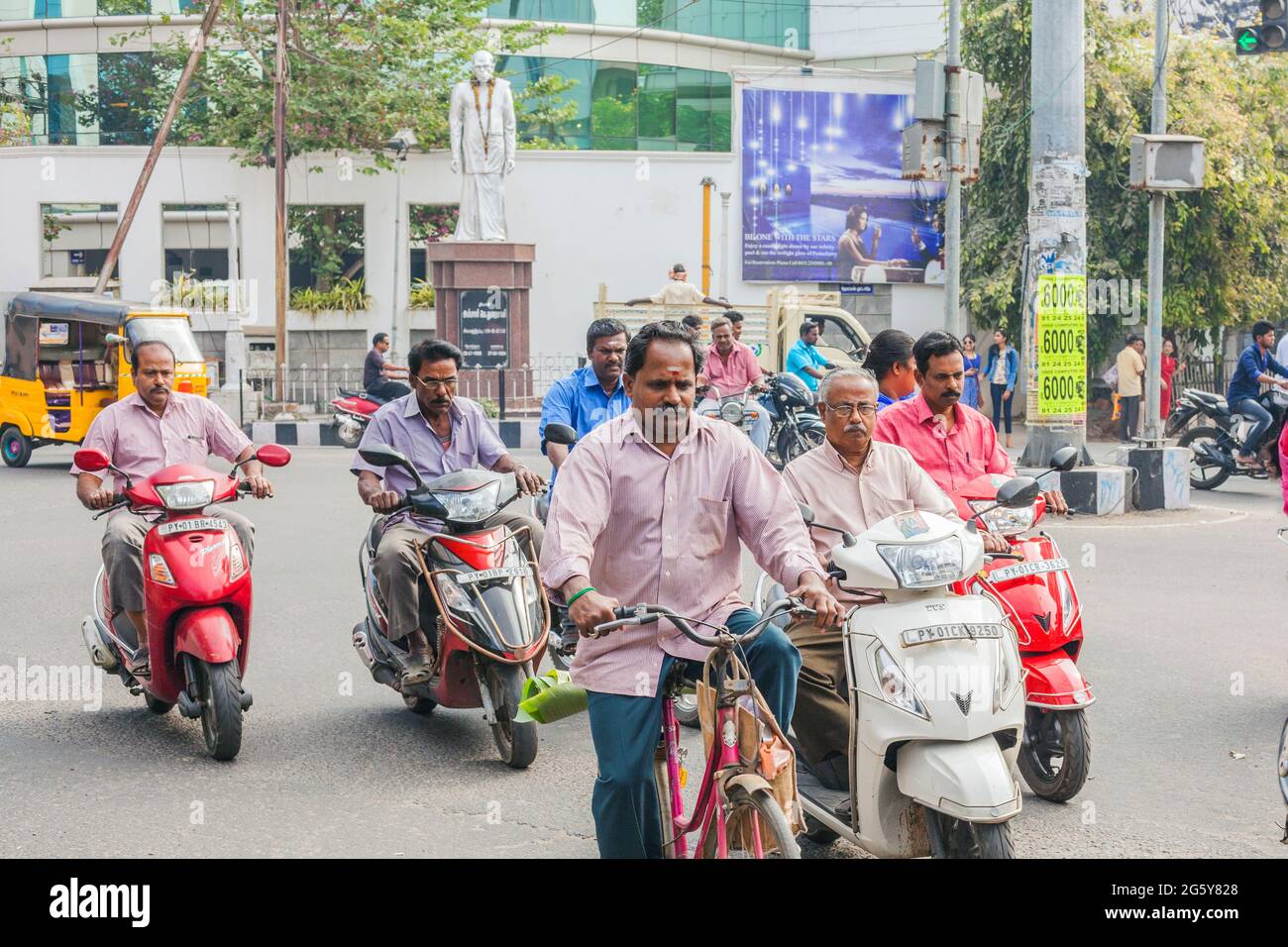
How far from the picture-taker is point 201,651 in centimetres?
575

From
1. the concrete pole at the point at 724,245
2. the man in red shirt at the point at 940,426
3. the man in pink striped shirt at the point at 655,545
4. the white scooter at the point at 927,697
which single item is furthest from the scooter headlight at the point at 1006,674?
the concrete pole at the point at 724,245

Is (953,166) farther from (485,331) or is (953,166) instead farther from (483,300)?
(483,300)

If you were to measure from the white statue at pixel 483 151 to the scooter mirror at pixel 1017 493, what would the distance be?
22.4 meters

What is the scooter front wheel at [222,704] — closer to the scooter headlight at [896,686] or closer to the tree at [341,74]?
the scooter headlight at [896,686]

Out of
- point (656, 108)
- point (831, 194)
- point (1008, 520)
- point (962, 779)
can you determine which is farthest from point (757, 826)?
point (656, 108)

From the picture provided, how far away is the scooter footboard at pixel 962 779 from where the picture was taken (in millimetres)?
3738

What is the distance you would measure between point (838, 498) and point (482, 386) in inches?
777

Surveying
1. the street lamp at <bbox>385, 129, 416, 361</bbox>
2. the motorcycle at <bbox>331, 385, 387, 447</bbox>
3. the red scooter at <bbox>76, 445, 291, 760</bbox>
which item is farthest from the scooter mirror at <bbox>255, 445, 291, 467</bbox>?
the street lamp at <bbox>385, 129, 416, 361</bbox>

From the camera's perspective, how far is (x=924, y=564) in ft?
13.0

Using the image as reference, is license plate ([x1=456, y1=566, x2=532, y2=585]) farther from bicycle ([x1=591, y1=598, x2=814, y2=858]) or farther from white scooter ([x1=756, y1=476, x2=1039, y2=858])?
bicycle ([x1=591, y1=598, x2=814, y2=858])

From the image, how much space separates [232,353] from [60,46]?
62.6 ft

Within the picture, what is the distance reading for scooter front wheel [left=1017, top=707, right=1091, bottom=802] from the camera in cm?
512

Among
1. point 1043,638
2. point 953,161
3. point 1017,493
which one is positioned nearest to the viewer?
point 1017,493

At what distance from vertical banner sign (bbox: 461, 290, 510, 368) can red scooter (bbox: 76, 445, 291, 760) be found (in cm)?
1937
